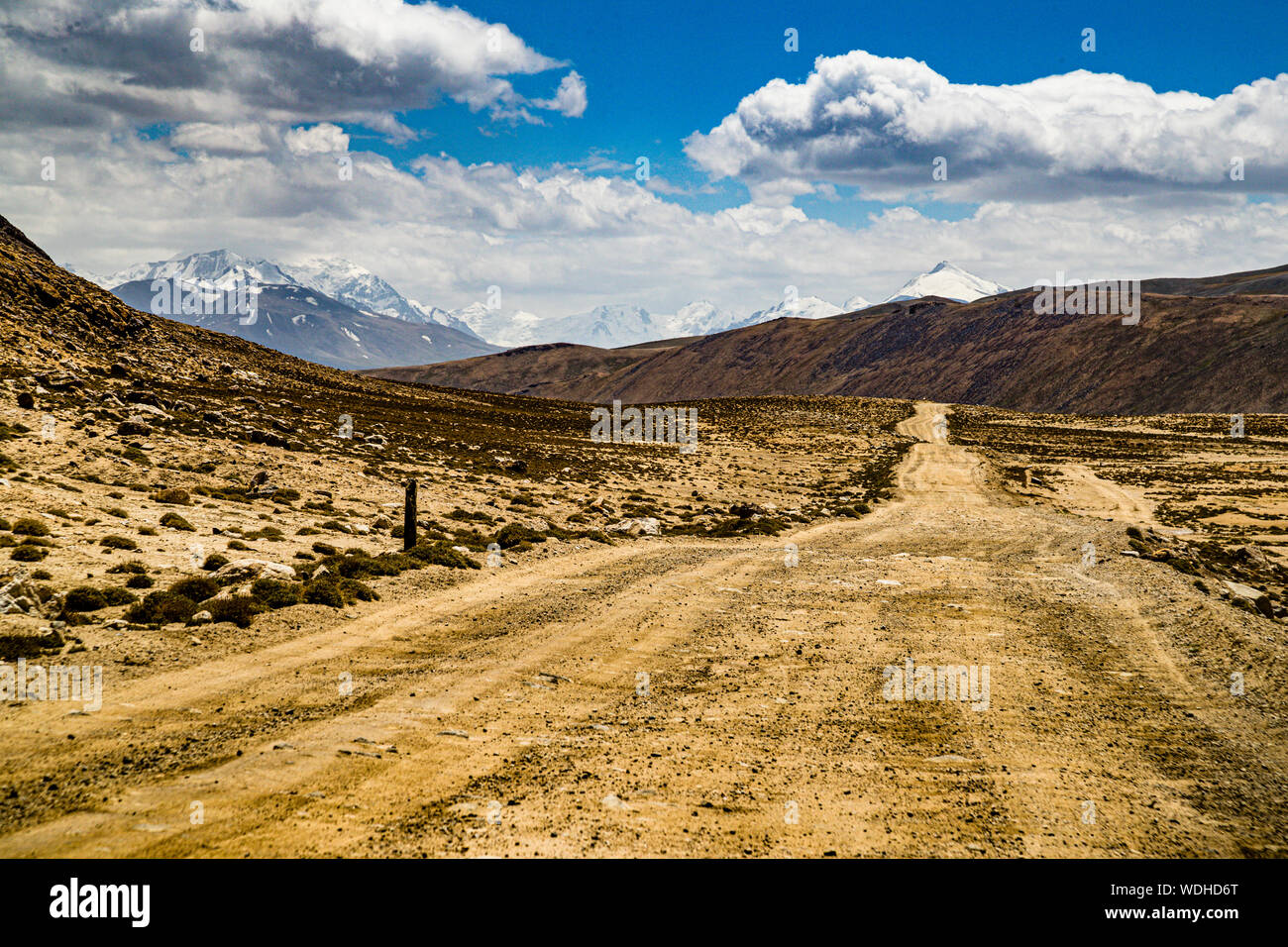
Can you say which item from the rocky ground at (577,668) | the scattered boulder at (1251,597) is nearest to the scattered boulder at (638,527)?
the rocky ground at (577,668)

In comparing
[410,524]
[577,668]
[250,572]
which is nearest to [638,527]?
[410,524]

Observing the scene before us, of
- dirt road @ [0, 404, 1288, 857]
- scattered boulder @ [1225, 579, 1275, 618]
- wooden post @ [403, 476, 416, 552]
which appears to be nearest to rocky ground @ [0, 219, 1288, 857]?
dirt road @ [0, 404, 1288, 857]

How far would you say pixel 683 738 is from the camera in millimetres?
10766

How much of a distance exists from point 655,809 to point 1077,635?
42.5 ft

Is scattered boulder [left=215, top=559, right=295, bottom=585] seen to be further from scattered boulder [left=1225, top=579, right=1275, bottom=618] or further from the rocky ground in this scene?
→ scattered boulder [left=1225, top=579, right=1275, bottom=618]

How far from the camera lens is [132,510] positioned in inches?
844

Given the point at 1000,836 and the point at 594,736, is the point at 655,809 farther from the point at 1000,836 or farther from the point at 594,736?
the point at 1000,836

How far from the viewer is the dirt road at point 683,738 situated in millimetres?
7895

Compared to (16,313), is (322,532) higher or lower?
lower

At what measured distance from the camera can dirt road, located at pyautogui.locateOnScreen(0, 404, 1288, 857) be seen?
789 cm

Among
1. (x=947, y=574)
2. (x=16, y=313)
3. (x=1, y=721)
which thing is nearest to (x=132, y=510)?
(x=1, y=721)

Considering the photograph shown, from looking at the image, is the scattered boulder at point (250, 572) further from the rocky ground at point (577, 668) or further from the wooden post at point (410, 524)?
the wooden post at point (410, 524)

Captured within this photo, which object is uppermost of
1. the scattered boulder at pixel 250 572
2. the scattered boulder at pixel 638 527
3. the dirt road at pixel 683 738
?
the scattered boulder at pixel 250 572
